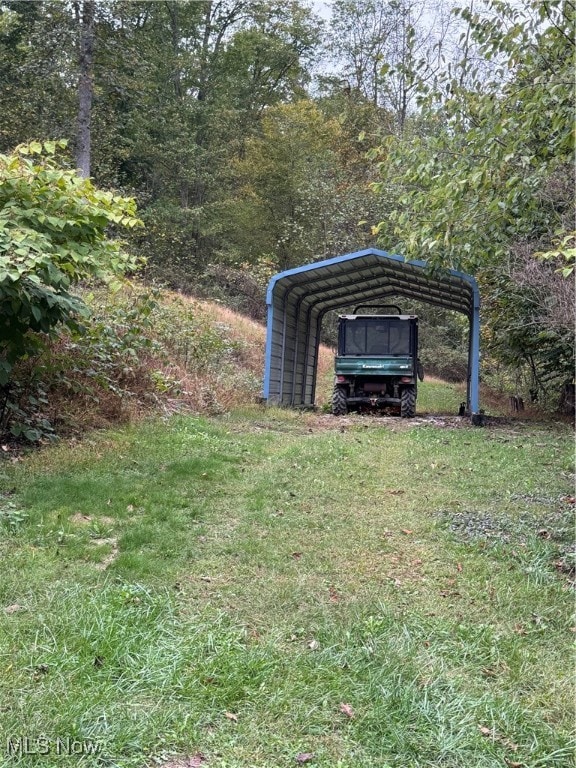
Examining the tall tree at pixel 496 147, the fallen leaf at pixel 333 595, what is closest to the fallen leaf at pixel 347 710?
the fallen leaf at pixel 333 595

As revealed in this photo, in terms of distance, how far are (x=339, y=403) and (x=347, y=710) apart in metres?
Answer: 11.9

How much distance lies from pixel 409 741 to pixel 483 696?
1.63 feet

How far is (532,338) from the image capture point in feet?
44.2

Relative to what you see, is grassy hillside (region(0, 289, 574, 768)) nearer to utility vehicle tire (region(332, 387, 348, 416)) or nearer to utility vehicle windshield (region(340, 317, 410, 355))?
utility vehicle tire (region(332, 387, 348, 416))

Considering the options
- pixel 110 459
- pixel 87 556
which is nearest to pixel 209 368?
pixel 110 459

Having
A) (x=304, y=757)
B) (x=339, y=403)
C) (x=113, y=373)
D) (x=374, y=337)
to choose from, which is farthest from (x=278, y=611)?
(x=374, y=337)

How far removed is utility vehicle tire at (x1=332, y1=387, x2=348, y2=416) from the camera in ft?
47.6

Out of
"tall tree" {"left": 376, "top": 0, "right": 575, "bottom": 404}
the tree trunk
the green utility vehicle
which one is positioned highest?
the tree trunk

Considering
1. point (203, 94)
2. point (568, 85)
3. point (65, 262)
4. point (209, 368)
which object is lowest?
point (209, 368)

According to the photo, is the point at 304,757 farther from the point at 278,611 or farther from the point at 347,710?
the point at 278,611

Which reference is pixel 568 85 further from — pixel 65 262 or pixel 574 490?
pixel 65 262

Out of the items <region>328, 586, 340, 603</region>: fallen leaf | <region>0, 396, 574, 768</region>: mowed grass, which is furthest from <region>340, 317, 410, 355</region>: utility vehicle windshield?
<region>328, 586, 340, 603</region>: fallen leaf

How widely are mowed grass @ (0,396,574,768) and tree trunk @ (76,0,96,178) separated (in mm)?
10694

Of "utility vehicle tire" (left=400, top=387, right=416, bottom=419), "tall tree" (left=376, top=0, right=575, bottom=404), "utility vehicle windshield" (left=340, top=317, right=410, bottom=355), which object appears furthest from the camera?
"utility vehicle windshield" (left=340, top=317, right=410, bottom=355)
